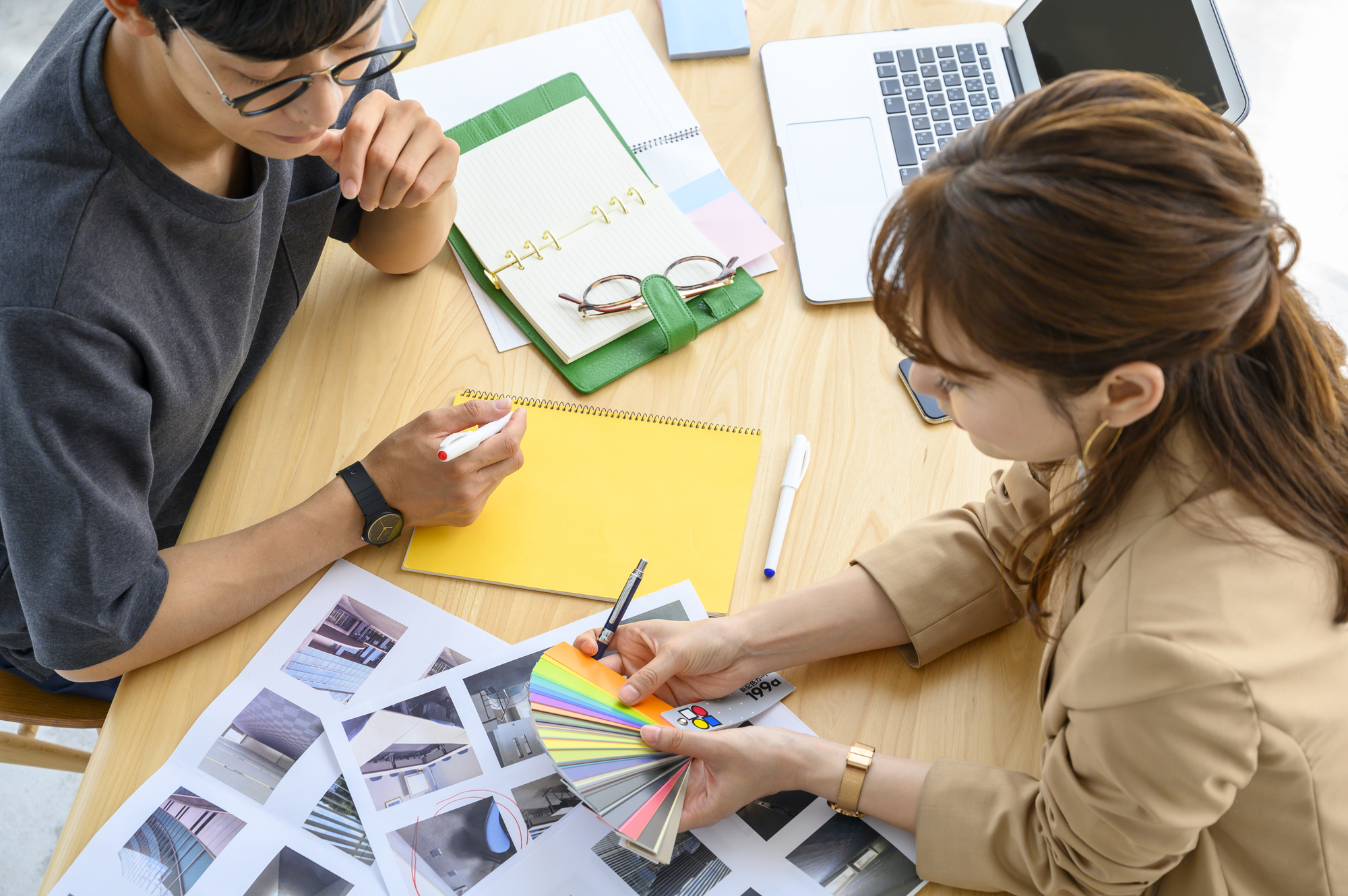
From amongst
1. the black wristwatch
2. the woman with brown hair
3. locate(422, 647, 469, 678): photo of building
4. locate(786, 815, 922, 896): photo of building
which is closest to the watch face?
the black wristwatch

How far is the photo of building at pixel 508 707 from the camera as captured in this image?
33.8 inches

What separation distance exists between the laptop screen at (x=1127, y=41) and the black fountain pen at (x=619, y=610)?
841 millimetres

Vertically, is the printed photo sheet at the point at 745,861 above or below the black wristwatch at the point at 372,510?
below

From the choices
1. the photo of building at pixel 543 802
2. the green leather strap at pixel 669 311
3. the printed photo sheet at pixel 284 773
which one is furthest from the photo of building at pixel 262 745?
the green leather strap at pixel 669 311

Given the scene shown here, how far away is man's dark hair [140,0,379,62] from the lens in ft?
2.16

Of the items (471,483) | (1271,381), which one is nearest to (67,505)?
(471,483)

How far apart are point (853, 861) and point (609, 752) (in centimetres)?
23

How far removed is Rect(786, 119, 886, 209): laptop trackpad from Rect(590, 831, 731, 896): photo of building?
0.79 m

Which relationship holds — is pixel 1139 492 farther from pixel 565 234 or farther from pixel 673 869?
pixel 565 234

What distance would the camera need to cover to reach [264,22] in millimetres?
668

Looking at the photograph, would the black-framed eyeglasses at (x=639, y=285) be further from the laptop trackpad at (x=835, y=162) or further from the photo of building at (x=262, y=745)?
the photo of building at (x=262, y=745)

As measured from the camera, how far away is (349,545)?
37.8 inches

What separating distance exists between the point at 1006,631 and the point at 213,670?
2.60 ft

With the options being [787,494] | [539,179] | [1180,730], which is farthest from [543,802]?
[539,179]
